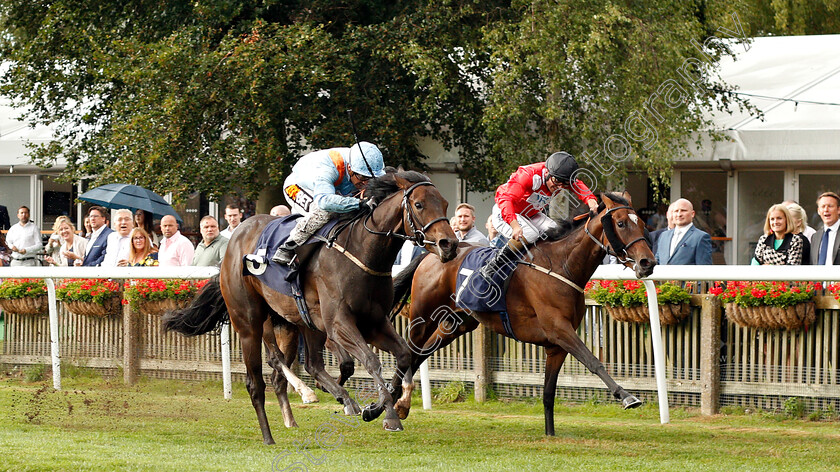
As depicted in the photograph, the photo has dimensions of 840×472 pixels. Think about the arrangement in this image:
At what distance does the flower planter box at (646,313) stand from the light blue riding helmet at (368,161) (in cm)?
217

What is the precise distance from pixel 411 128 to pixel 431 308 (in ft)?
22.5

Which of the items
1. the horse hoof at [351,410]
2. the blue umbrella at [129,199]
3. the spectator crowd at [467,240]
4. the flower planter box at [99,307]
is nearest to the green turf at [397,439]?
the horse hoof at [351,410]

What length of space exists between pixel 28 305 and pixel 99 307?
2.70 ft

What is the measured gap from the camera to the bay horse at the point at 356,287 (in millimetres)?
5504

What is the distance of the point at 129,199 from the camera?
11625 millimetres

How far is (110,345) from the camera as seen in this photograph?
9.45 m

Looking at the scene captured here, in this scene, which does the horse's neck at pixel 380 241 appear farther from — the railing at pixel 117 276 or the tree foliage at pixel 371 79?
the tree foliage at pixel 371 79

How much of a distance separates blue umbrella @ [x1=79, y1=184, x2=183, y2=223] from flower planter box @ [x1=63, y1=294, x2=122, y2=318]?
6.74 feet

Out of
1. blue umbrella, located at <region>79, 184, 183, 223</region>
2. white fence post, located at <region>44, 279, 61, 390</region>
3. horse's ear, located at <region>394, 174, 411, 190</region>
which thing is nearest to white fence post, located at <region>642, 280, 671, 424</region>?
horse's ear, located at <region>394, 174, 411, 190</region>

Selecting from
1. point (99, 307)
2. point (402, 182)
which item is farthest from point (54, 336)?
point (402, 182)

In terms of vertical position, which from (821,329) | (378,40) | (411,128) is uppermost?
(378,40)

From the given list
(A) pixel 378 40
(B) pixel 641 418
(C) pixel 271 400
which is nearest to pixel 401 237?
(B) pixel 641 418

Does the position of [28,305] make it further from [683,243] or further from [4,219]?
[4,219]

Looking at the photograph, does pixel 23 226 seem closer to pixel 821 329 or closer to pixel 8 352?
pixel 8 352
